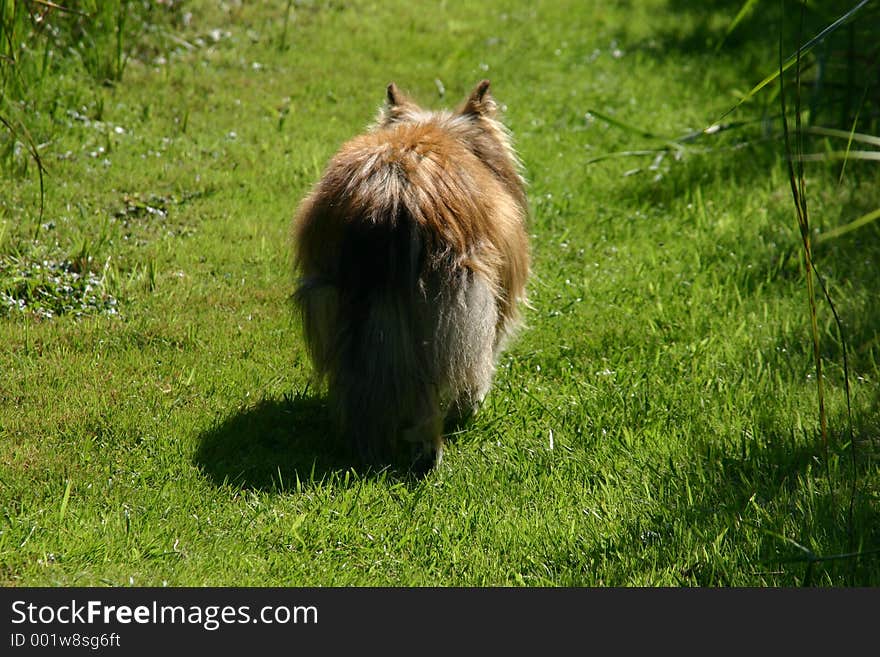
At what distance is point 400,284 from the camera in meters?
3.81

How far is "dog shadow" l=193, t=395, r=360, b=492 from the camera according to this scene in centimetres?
402

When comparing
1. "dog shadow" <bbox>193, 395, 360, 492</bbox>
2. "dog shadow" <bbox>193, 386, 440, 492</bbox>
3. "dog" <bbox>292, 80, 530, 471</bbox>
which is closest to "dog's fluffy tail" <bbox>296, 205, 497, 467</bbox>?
"dog" <bbox>292, 80, 530, 471</bbox>

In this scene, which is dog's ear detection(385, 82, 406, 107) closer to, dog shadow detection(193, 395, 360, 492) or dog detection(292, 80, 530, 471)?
dog detection(292, 80, 530, 471)

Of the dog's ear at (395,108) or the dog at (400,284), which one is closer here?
the dog at (400,284)

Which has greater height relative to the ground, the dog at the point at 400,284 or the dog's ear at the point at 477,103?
the dog's ear at the point at 477,103

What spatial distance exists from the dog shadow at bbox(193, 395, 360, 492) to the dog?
0.78 feet

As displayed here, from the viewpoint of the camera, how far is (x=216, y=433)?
428 cm

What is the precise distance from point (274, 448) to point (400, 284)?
3.29 feet

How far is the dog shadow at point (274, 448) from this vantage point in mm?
4016

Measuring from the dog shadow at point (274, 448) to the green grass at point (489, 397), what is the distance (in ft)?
0.05

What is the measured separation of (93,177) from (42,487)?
2986 mm

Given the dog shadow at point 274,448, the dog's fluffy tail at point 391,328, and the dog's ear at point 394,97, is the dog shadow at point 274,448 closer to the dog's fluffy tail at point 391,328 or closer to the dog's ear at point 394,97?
the dog's fluffy tail at point 391,328

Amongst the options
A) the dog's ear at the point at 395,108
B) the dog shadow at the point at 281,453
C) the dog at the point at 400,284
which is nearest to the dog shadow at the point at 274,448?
the dog shadow at the point at 281,453

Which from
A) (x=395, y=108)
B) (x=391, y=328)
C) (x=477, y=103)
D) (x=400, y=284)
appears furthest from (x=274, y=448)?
(x=477, y=103)
